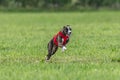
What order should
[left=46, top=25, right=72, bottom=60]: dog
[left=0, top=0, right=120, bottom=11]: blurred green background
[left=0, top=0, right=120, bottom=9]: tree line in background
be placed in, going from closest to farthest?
1. [left=46, top=25, right=72, bottom=60]: dog
2. [left=0, top=0, right=120, bottom=11]: blurred green background
3. [left=0, top=0, right=120, bottom=9]: tree line in background

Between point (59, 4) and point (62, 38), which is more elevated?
point (62, 38)

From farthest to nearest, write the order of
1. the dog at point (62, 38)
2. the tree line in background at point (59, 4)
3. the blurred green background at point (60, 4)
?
the tree line in background at point (59, 4)
the blurred green background at point (60, 4)
the dog at point (62, 38)

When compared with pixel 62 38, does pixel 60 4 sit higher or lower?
lower

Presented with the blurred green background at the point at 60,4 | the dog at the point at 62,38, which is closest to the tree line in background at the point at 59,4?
the blurred green background at the point at 60,4

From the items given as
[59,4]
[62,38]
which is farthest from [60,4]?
[62,38]

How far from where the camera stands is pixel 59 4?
10750cm

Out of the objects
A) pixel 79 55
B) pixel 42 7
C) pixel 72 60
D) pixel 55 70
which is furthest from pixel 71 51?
pixel 42 7

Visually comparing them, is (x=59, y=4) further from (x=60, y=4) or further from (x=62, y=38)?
(x=62, y=38)

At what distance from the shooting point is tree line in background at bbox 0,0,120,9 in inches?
4141

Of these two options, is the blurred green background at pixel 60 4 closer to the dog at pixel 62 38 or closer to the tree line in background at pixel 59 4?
the tree line in background at pixel 59 4

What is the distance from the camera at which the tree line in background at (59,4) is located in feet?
345

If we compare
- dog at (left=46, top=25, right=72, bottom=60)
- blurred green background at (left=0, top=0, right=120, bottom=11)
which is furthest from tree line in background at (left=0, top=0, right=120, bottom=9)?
dog at (left=46, top=25, right=72, bottom=60)

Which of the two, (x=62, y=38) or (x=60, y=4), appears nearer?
(x=62, y=38)

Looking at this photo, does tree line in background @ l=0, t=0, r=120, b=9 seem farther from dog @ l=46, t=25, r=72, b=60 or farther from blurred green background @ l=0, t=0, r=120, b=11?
dog @ l=46, t=25, r=72, b=60
